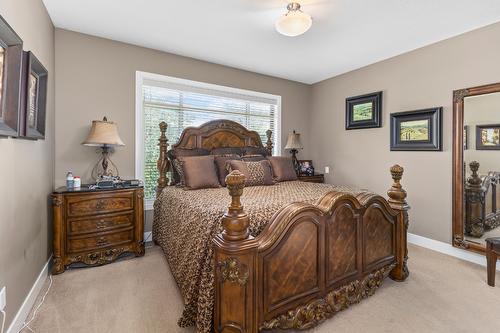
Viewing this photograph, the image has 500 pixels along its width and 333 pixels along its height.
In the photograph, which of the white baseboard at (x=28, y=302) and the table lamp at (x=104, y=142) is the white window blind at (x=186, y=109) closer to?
the table lamp at (x=104, y=142)

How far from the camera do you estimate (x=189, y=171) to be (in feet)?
9.83

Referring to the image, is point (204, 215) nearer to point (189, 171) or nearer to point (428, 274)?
point (189, 171)

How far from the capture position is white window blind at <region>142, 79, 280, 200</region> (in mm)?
3455

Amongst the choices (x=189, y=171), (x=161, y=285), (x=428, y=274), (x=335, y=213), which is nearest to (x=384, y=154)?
(x=428, y=274)

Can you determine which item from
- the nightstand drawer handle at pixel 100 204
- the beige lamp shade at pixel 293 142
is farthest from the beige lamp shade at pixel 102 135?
the beige lamp shade at pixel 293 142

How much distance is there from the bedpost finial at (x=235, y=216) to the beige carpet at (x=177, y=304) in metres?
0.83

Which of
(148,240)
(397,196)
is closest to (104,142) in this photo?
(148,240)

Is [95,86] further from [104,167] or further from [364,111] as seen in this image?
[364,111]

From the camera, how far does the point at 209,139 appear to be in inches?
147

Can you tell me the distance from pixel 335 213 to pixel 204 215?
3.15 ft

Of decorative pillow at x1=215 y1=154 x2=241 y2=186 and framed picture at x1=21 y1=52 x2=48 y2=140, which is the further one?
decorative pillow at x1=215 y1=154 x2=241 y2=186

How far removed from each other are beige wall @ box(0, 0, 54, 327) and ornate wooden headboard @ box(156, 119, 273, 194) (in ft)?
3.92

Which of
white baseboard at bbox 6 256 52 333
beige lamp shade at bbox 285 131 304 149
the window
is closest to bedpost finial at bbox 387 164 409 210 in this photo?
beige lamp shade at bbox 285 131 304 149

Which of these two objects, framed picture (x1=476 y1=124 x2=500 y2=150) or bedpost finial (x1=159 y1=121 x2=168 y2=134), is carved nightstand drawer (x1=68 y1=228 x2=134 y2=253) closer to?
bedpost finial (x1=159 y1=121 x2=168 y2=134)
